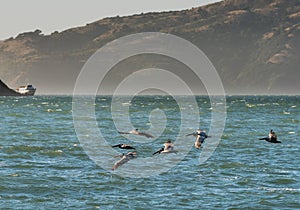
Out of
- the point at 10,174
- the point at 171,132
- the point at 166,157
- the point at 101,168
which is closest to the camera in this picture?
the point at 10,174

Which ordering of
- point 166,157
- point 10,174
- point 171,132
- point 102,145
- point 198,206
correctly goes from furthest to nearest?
point 171,132 < point 102,145 < point 166,157 < point 10,174 < point 198,206

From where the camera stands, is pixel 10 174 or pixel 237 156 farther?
pixel 237 156

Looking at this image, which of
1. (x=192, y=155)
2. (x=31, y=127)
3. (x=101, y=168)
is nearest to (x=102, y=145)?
(x=192, y=155)

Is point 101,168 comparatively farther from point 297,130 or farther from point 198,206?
point 297,130

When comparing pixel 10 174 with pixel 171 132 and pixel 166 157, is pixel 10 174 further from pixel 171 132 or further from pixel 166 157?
pixel 171 132

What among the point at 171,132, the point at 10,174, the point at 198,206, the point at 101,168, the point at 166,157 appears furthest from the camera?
the point at 171,132

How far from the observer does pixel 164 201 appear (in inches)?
1211

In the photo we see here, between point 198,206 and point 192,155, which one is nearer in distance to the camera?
point 198,206

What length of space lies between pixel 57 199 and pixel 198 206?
616cm

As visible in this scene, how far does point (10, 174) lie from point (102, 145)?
18.0 m

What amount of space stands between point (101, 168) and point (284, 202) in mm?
12438

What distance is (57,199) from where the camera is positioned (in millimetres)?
31203

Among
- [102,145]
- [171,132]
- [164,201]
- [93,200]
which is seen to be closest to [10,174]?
[93,200]

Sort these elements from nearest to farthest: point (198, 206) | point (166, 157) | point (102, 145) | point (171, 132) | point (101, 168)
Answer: point (198, 206) < point (101, 168) < point (166, 157) < point (102, 145) < point (171, 132)
